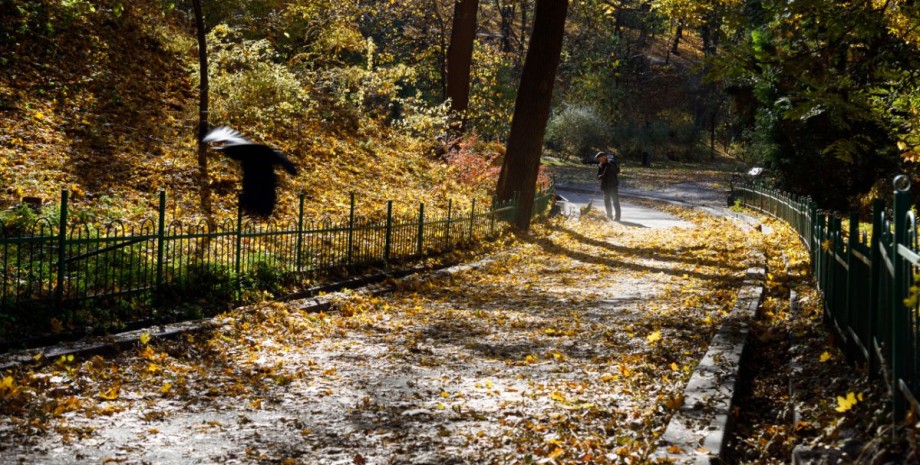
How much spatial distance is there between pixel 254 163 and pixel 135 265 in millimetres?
1948

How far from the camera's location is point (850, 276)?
6578 mm

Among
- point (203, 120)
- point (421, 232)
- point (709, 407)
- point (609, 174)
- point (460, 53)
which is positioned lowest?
point (709, 407)

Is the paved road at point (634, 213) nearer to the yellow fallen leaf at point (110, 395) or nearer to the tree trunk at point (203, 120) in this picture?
the tree trunk at point (203, 120)

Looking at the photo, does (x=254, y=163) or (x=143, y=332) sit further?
(x=254, y=163)

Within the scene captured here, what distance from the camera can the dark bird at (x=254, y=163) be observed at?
26.7ft

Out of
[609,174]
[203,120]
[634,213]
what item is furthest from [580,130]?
[203,120]

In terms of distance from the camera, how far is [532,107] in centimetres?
1795

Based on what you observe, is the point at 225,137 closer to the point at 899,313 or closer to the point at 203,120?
the point at 203,120

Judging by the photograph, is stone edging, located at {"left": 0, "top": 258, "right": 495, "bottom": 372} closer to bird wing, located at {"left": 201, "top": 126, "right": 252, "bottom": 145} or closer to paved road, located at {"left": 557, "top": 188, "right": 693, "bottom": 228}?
bird wing, located at {"left": 201, "top": 126, "right": 252, "bottom": 145}

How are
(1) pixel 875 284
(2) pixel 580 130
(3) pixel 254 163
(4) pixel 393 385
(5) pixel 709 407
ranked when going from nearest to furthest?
(1) pixel 875 284 < (5) pixel 709 407 < (4) pixel 393 385 < (3) pixel 254 163 < (2) pixel 580 130

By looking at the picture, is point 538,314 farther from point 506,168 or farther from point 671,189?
point 671,189

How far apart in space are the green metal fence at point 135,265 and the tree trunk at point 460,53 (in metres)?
12.1

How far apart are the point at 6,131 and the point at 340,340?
7945 mm

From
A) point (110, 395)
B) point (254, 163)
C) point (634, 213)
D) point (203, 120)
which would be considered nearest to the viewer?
point (110, 395)
